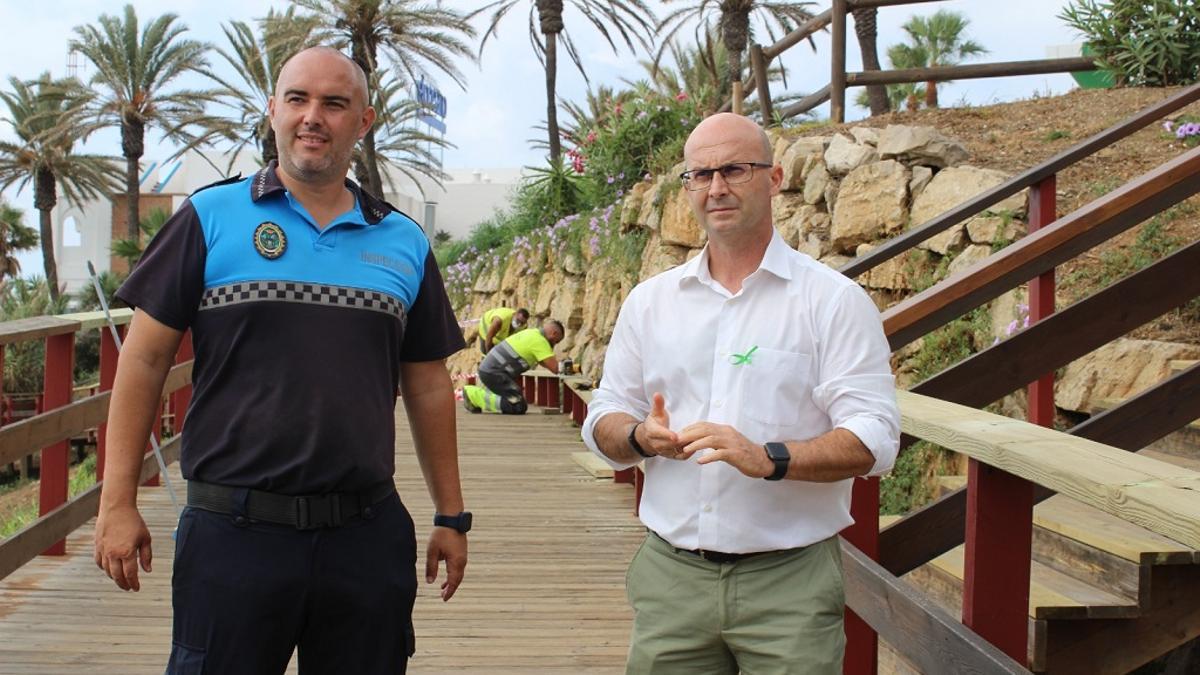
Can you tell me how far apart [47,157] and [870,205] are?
34.2 meters

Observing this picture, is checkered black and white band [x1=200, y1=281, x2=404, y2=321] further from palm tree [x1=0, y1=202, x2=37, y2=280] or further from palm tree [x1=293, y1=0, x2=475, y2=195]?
palm tree [x1=0, y1=202, x2=37, y2=280]

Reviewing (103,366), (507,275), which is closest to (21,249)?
(507,275)

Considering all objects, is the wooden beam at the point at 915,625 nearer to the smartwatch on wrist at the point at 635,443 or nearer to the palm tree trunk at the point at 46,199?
the smartwatch on wrist at the point at 635,443

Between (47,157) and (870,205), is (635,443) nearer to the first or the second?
(870,205)

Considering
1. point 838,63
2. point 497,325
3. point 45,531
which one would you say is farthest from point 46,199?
point 45,531

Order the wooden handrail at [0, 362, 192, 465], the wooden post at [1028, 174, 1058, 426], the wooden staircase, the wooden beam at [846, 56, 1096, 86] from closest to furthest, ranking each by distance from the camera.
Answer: the wooden staircase → the wooden handrail at [0, 362, 192, 465] → the wooden post at [1028, 174, 1058, 426] → the wooden beam at [846, 56, 1096, 86]

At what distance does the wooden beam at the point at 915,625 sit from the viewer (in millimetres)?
2615

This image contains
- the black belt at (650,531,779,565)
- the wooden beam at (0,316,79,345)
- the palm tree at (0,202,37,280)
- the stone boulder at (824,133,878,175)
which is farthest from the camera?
the palm tree at (0,202,37,280)

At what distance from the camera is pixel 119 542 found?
258 centimetres

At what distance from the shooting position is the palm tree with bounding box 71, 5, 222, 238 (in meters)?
32.9

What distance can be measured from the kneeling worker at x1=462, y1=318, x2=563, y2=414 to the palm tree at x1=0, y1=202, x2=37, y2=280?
34900mm

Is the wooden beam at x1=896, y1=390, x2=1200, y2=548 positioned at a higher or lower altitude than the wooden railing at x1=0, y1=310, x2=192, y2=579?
higher

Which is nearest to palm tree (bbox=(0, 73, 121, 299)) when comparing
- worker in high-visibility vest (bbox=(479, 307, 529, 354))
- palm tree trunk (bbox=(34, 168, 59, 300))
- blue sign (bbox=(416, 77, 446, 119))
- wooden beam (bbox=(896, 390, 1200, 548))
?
palm tree trunk (bbox=(34, 168, 59, 300))

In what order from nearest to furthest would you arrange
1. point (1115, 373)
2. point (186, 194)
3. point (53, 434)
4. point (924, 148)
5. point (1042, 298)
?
1. point (1042, 298)
2. point (53, 434)
3. point (1115, 373)
4. point (924, 148)
5. point (186, 194)
